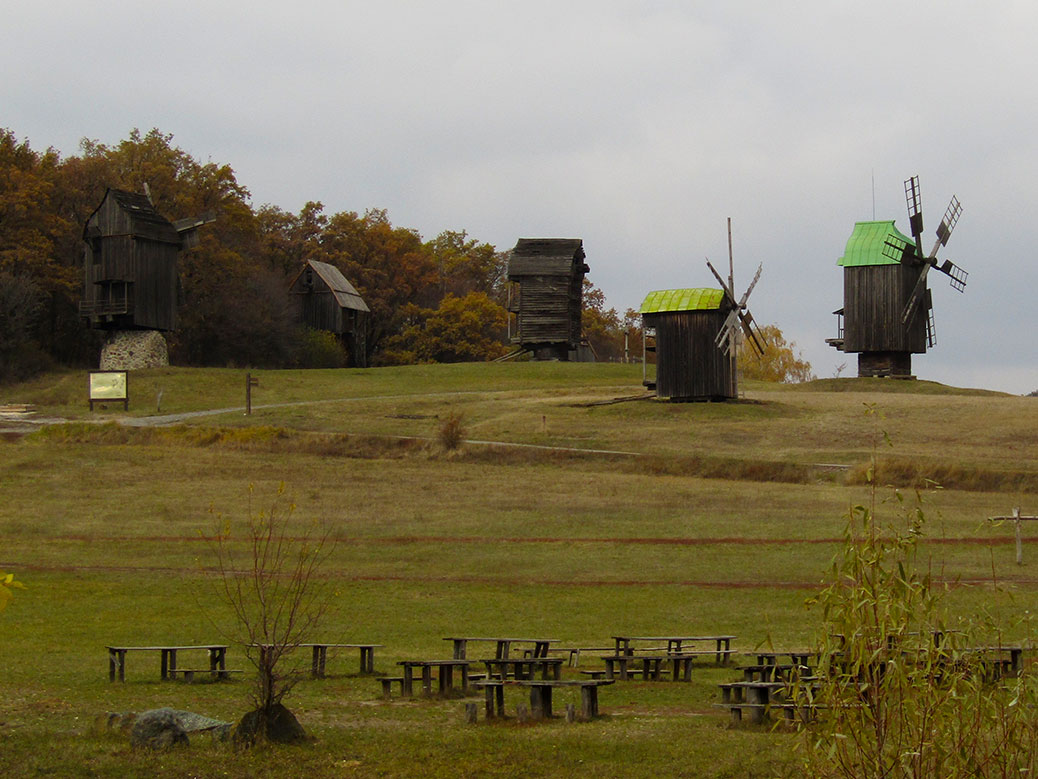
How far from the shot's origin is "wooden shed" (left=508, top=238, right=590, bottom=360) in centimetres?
8250

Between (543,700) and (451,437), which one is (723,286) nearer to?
(451,437)

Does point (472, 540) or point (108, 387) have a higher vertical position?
point (108, 387)

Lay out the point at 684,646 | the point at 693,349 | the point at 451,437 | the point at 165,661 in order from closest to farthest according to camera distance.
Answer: the point at 165,661, the point at 684,646, the point at 451,437, the point at 693,349

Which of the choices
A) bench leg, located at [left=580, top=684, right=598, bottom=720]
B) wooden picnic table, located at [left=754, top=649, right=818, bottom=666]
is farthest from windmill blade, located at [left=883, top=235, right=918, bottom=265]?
bench leg, located at [left=580, top=684, right=598, bottom=720]

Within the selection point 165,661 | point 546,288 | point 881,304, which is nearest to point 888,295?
point 881,304

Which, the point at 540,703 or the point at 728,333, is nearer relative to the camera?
the point at 540,703

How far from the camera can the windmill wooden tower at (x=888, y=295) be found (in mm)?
69438

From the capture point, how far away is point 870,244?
70125 mm

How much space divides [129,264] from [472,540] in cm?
4131

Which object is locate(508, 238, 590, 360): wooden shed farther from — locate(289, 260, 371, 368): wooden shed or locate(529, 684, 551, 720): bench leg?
locate(529, 684, 551, 720): bench leg

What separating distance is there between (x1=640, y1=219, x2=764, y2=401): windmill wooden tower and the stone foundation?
28.4 m

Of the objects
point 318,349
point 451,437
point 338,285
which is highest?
point 338,285

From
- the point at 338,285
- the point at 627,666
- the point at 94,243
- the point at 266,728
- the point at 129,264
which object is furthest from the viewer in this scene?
the point at 338,285

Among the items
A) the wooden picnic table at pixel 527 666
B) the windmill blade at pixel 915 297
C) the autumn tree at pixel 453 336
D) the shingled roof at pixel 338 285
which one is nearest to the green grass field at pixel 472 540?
the wooden picnic table at pixel 527 666
